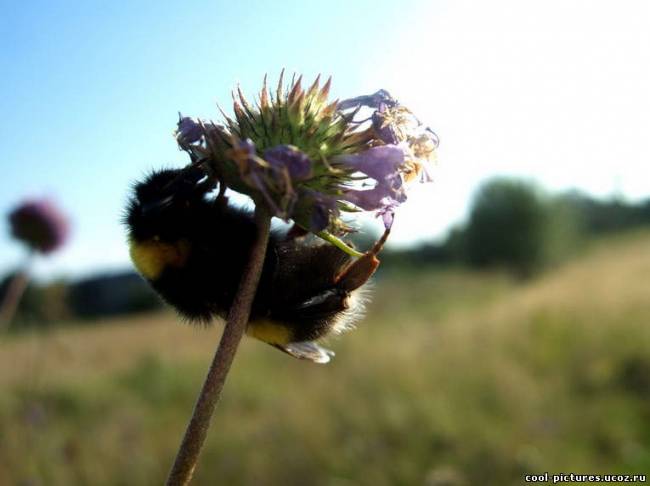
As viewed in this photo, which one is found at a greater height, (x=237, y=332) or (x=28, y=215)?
(x=237, y=332)

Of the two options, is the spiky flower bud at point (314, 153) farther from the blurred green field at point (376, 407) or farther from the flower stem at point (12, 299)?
the blurred green field at point (376, 407)

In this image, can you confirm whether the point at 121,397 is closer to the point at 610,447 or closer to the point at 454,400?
the point at 454,400

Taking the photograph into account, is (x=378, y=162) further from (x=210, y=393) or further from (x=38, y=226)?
(x=38, y=226)

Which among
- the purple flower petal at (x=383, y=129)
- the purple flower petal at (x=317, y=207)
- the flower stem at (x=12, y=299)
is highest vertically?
the purple flower petal at (x=383, y=129)

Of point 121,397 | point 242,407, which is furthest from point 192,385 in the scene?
→ point 242,407

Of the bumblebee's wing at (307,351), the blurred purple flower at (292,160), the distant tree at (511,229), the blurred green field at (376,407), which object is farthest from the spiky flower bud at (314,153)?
the distant tree at (511,229)
